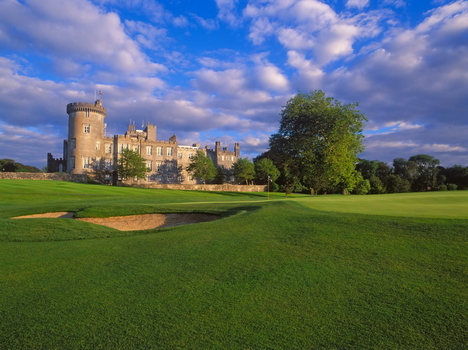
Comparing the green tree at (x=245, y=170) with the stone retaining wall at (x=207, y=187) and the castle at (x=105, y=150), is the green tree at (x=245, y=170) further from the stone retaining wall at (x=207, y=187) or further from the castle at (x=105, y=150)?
the castle at (x=105, y=150)

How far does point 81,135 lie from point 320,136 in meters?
53.4

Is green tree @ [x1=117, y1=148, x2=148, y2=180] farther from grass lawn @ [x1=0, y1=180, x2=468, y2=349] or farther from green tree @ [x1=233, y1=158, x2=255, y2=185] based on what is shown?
grass lawn @ [x1=0, y1=180, x2=468, y2=349]

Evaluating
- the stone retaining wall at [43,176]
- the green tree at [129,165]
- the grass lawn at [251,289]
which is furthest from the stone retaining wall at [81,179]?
the grass lawn at [251,289]

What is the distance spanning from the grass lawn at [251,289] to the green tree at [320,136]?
3003cm

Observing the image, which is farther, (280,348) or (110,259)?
(110,259)

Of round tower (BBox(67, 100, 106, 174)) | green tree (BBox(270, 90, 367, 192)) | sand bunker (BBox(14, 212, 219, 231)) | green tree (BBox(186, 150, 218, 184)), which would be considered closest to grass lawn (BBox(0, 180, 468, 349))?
sand bunker (BBox(14, 212, 219, 231))

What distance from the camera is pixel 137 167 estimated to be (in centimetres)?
6850

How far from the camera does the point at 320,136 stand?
40.0m

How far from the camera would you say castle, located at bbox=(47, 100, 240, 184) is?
70.0m

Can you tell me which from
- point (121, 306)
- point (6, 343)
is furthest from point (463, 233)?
point (6, 343)

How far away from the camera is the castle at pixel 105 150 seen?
70.0 metres

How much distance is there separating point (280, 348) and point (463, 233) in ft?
22.0

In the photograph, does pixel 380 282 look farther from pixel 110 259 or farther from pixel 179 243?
pixel 110 259

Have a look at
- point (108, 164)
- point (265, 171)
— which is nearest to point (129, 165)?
point (108, 164)
